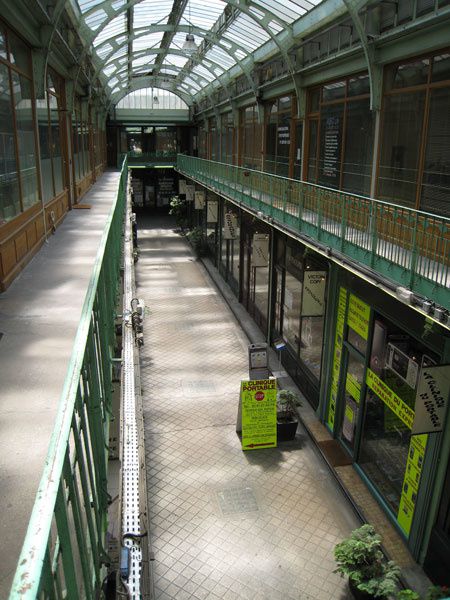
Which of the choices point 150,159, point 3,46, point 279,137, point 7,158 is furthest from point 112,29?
point 150,159

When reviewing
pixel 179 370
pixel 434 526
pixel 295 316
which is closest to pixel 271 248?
pixel 295 316

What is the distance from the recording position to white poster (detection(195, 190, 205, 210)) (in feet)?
92.7

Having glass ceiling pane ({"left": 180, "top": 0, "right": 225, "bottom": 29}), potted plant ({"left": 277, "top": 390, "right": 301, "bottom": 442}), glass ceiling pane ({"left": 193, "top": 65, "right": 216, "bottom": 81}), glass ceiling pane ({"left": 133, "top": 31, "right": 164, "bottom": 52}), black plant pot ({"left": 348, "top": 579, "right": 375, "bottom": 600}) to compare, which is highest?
glass ceiling pane ({"left": 133, "top": 31, "right": 164, "bottom": 52})

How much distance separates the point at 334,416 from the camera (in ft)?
35.8

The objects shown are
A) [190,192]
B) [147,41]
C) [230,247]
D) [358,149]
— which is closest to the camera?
[358,149]

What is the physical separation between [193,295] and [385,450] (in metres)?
13.9

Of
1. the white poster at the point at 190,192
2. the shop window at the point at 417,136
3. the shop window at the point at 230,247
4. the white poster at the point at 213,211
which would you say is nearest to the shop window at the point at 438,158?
the shop window at the point at 417,136

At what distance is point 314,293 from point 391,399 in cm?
345

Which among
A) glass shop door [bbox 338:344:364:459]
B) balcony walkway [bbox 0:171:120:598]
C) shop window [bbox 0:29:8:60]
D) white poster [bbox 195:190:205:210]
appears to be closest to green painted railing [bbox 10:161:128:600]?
balcony walkway [bbox 0:171:120:598]

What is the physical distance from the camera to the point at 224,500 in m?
9.30

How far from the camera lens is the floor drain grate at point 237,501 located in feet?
29.8

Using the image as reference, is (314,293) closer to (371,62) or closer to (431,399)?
(371,62)

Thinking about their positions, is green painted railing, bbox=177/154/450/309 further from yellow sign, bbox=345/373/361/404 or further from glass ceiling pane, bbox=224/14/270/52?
glass ceiling pane, bbox=224/14/270/52

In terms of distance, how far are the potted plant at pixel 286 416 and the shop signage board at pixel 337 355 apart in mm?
701
